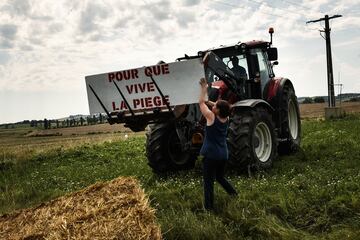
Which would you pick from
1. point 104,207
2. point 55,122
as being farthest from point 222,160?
point 55,122

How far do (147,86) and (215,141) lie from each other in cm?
274

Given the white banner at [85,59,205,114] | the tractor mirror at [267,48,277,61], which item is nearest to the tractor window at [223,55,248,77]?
the tractor mirror at [267,48,277,61]

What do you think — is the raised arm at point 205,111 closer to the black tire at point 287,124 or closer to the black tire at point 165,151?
the black tire at point 165,151

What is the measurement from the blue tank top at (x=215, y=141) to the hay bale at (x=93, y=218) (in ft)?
4.36

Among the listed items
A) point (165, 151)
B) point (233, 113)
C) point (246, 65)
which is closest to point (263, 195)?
point (233, 113)

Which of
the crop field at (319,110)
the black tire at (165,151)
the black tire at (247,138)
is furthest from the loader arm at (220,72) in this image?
the crop field at (319,110)

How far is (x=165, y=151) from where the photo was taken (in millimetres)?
11188

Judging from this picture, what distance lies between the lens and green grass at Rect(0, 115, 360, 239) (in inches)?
244

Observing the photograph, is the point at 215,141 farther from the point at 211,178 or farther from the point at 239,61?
the point at 239,61

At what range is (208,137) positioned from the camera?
7332 millimetres

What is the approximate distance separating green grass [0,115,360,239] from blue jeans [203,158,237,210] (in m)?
0.14

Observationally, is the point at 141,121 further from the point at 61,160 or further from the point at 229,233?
the point at 61,160

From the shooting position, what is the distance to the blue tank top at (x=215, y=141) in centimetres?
726

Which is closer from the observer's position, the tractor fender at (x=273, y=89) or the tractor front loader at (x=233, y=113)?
the tractor front loader at (x=233, y=113)
